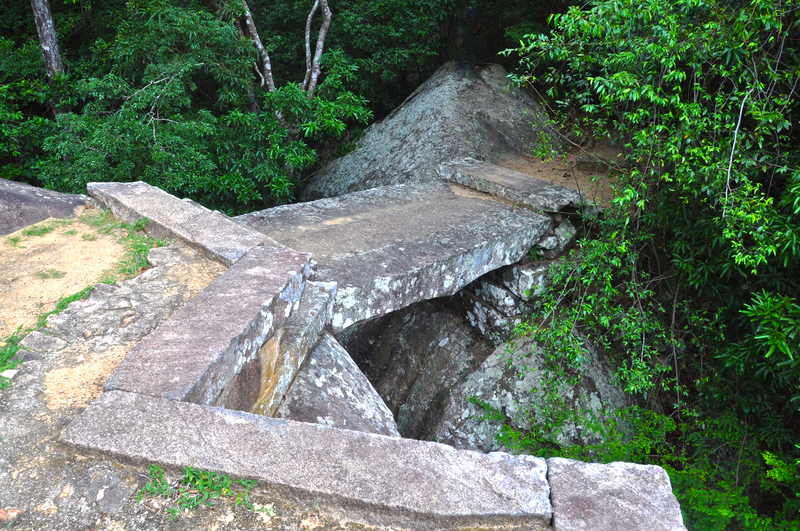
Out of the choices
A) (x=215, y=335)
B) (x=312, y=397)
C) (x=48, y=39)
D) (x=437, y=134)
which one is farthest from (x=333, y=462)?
(x=48, y=39)

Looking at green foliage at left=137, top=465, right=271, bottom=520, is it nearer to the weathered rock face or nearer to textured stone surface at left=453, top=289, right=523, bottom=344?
textured stone surface at left=453, top=289, right=523, bottom=344

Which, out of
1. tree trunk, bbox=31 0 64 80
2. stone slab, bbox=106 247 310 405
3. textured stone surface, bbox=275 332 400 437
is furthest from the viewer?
tree trunk, bbox=31 0 64 80

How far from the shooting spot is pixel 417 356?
197 inches

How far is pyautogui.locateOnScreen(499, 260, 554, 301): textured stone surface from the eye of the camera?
181 inches

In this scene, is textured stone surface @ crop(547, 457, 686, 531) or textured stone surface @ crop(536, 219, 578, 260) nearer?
textured stone surface @ crop(547, 457, 686, 531)

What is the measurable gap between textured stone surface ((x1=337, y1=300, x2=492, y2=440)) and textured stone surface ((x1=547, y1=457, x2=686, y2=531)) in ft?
8.97

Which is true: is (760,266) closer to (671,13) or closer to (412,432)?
(671,13)

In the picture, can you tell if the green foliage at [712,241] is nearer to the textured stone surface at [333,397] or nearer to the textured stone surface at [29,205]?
the textured stone surface at [333,397]

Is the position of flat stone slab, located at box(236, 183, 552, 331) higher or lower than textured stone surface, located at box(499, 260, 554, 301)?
higher

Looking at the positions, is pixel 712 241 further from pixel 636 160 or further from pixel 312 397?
pixel 312 397

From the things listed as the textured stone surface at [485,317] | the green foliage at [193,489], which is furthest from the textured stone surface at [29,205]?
the textured stone surface at [485,317]

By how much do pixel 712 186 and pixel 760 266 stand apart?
0.74 m

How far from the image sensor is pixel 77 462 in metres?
1.79

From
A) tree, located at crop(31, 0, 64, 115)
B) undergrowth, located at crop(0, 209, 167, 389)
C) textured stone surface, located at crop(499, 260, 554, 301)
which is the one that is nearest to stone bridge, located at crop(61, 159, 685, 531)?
undergrowth, located at crop(0, 209, 167, 389)
